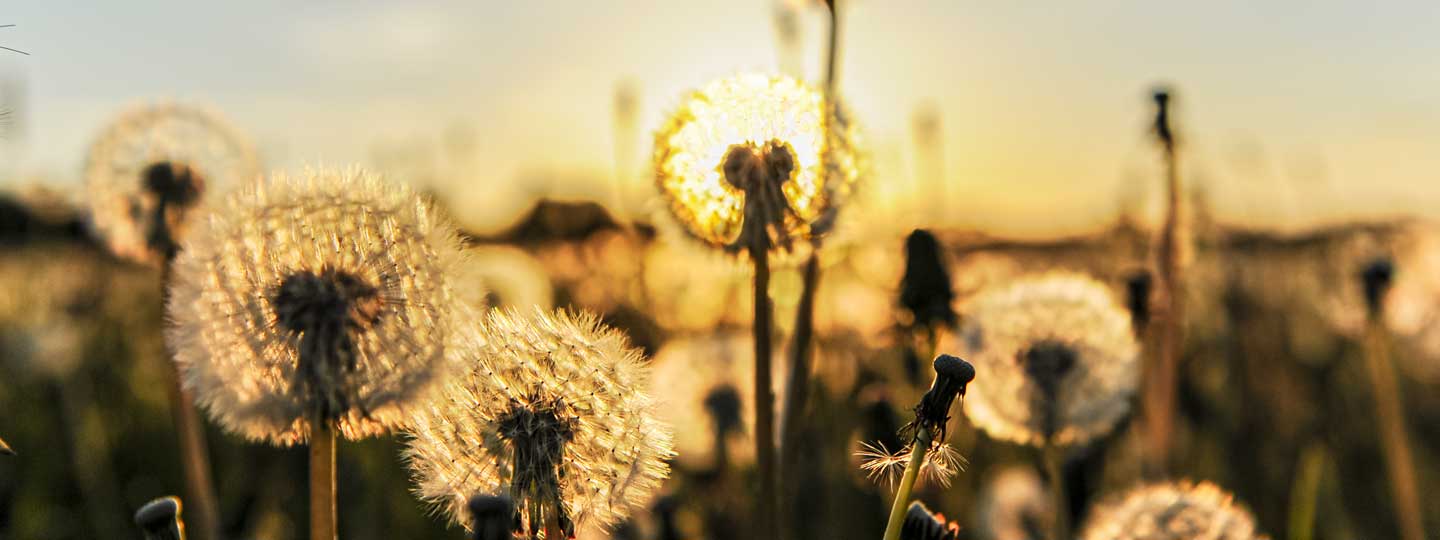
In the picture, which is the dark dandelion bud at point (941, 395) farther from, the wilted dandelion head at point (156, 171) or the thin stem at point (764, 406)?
the wilted dandelion head at point (156, 171)

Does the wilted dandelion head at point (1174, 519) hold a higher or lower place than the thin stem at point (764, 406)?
lower

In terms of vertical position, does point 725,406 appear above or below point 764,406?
below

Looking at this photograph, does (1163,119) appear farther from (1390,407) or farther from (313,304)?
(313,304)

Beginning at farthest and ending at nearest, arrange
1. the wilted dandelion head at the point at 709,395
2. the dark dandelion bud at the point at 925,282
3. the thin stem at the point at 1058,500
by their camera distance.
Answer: the wilted dandelion head at the point at 709,395
the dark dandelion bud at the point at 925,282
the thin stem at the point at 1058,500

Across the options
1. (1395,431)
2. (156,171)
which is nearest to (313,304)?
(156,171)

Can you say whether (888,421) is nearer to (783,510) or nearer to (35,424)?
(783,510)

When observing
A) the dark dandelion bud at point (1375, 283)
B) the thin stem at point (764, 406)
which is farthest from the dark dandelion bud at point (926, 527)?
the dark dandelion bud at point (1375, 283)
